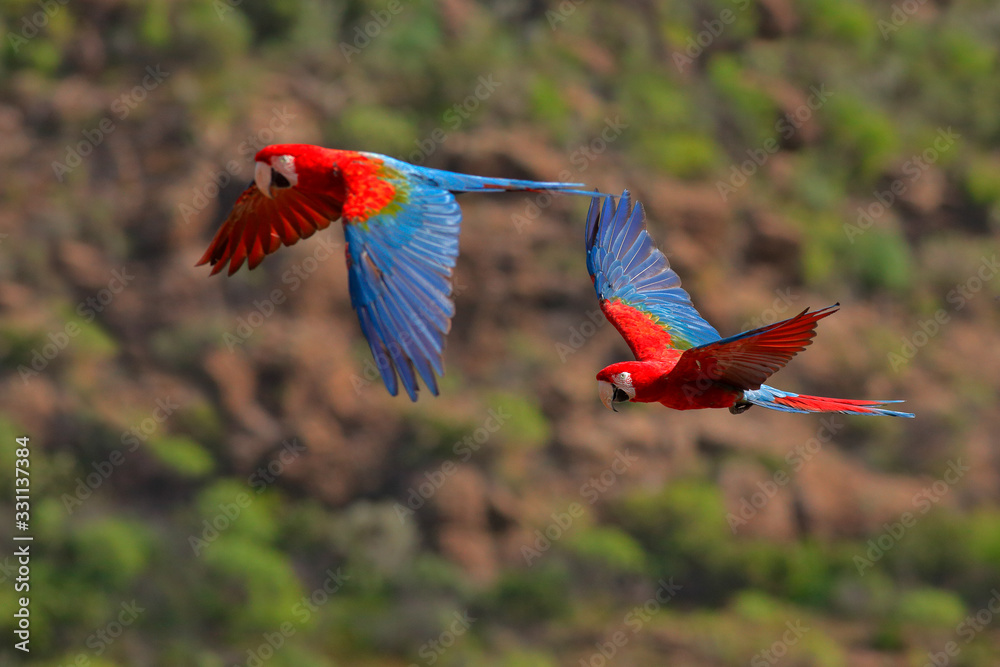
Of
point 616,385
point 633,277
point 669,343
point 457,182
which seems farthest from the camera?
point 633,277

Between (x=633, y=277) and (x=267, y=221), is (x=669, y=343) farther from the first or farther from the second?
(x=267, y=221)

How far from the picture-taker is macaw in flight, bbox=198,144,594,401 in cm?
546

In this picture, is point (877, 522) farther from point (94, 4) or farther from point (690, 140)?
point (94, 4)

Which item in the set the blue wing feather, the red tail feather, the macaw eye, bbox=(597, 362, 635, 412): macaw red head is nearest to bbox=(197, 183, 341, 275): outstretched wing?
the macaw eye

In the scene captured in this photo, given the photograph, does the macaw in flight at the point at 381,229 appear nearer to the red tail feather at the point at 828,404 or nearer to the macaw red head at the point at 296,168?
the macaw red head at the point at 296,168

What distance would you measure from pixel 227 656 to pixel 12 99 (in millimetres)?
8728

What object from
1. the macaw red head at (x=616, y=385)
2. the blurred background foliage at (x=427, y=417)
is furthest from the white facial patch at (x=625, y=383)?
the blurred background foliage at (x=427, y=417)

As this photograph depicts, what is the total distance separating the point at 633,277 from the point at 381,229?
59.1 inches

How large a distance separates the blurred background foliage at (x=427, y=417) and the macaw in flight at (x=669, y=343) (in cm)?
1246

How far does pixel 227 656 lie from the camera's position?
62.0ft

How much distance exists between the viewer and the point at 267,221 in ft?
23.0

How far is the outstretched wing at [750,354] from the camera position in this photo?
5004 mm

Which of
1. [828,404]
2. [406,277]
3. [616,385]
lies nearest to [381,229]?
[406,277]

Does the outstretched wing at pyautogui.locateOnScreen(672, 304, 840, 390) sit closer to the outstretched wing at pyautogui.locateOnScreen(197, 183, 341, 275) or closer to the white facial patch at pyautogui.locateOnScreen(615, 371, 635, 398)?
→ the white facial patch at pyautogui.locateOnScreen(615, 371, 635, 398)
